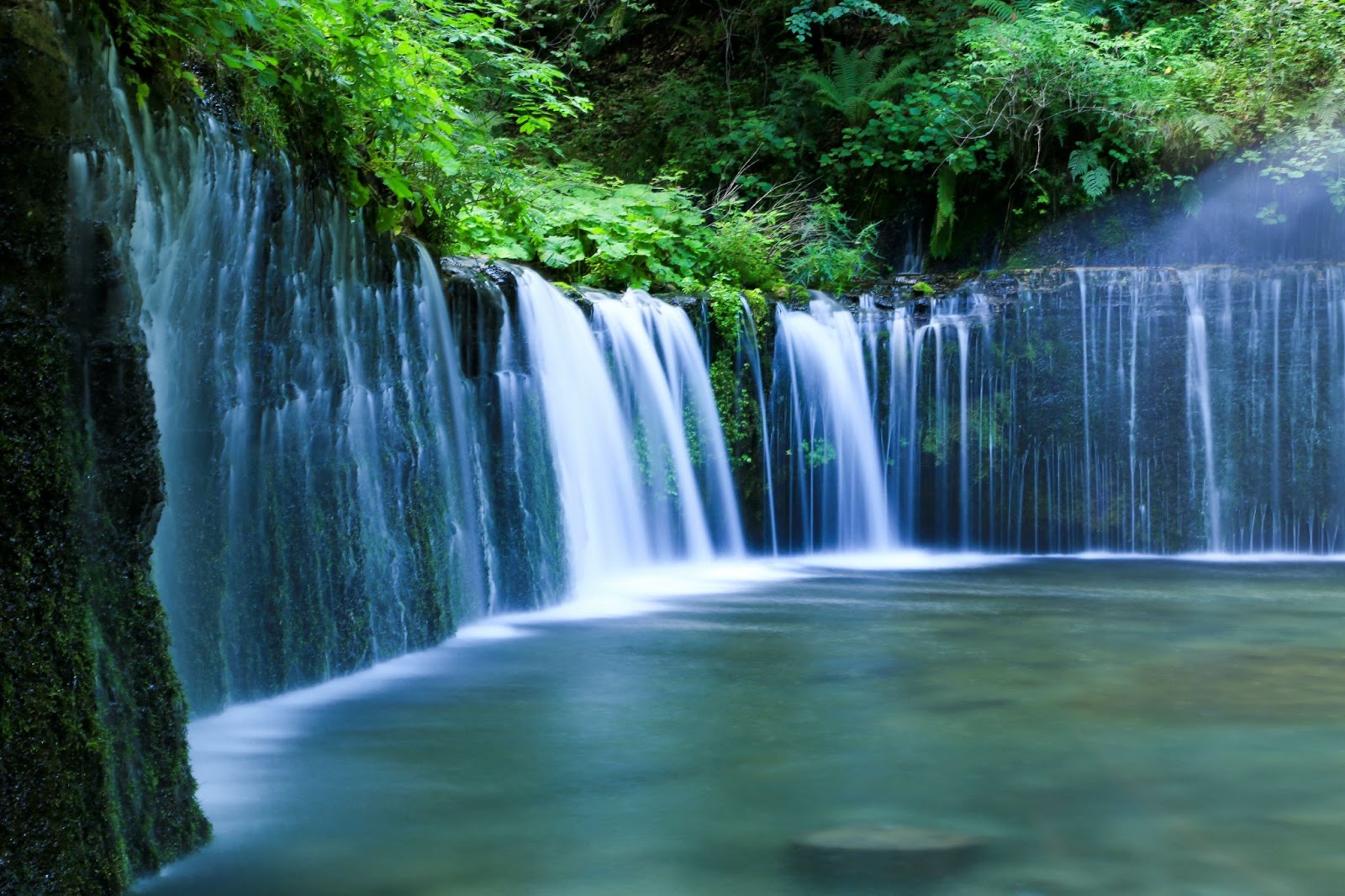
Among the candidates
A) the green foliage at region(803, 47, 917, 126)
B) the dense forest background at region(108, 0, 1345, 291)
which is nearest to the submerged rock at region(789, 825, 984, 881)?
the dense forest background at region(108, 0, 1345, 291)

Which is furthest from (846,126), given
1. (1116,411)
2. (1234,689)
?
(1234,689)

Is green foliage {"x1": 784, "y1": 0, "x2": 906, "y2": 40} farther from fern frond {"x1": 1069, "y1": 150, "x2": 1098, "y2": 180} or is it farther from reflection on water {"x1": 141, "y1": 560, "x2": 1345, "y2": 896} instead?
reflection on water {"x1": 141, "y1": 560, "x2": 1345, "y2": 896}

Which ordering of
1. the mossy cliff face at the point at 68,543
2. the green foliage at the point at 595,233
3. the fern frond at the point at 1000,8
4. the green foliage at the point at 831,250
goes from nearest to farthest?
1. the mossy cliff face at the point at 68,543
2. the green foliage at the point at 595,233
3. the green foliage at the point at 831,250
4. the fern frond at the point at 1000,8

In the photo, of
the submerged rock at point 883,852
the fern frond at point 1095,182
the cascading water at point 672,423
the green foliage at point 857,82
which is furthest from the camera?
the green foliage at point 857,82

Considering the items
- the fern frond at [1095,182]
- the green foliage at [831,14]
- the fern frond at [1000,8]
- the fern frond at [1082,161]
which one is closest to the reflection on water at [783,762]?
the fern frond at [1095,182]

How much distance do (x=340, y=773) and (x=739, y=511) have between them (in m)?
6.99

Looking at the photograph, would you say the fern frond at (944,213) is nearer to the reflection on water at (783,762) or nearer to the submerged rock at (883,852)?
the reflection on water at (783,762)

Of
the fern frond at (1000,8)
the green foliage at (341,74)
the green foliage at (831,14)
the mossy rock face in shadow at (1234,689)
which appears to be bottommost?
the mossy rock face in shadow at (1234,689)

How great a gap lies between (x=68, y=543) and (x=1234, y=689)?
16.7ft

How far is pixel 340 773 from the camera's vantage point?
448 cm

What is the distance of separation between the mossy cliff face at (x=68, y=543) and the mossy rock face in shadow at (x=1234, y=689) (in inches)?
153

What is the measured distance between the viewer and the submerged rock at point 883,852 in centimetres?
363

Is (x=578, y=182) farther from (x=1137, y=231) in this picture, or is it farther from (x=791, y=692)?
(x=791, y=692)

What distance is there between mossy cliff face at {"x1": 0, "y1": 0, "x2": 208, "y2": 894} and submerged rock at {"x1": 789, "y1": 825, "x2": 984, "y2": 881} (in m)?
1.85
